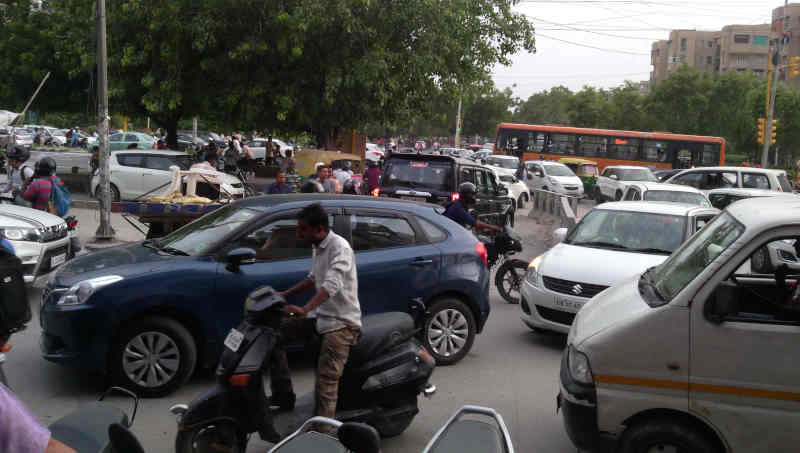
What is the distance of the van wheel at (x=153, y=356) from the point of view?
5859 millimetres

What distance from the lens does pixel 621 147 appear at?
1542 inches

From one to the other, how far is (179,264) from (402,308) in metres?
2.10

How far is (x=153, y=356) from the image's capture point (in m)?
5.93

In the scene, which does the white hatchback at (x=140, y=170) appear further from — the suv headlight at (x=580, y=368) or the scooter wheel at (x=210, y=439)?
the suv headlight at (x=580, y=368)

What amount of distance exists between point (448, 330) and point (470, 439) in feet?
13.9

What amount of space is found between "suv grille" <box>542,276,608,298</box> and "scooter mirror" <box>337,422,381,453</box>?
5.57 m

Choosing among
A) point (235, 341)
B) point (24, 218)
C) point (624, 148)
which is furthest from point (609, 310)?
point (624, 148)

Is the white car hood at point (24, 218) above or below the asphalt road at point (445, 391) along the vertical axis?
above

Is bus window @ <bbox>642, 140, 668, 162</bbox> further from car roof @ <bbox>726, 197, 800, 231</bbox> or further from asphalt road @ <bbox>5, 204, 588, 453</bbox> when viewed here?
car roof @ <bbox>726, 197, 800, 231</bbox>

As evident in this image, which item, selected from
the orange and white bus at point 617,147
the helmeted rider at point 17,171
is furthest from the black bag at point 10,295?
the orange and white bus at point 617,147

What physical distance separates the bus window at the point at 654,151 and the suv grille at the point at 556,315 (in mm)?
33389

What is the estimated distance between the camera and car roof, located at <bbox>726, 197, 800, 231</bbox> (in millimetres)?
4324

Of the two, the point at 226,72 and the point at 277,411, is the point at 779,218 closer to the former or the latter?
the point at 277,411

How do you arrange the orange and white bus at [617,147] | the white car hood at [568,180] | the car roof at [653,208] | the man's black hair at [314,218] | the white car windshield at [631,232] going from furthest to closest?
1. the orange and white bus at [617,147]
2. the white car hood at [568,180]
3. the car roof at [653,208]
4. the white car windshield at [631,232]
5. the man's black hair at [314,218]
